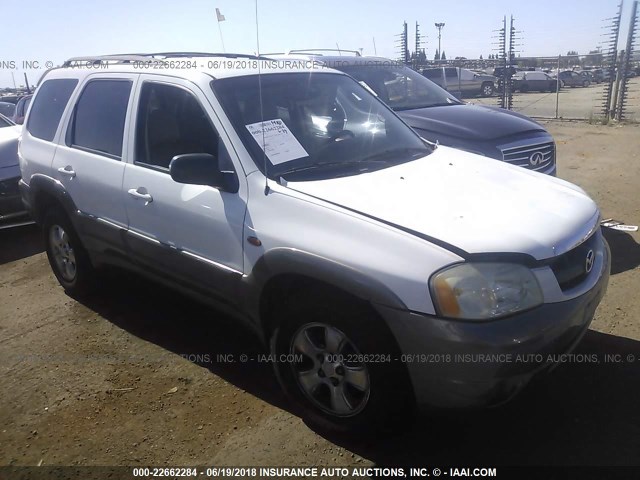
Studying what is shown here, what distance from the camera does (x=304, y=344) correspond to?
2887 millimetres

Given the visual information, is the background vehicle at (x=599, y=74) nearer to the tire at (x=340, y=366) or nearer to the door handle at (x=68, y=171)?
the door handle at (x=68, y=171)

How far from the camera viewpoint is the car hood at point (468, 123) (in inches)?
219

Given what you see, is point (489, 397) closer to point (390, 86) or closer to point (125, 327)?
point (125, 327)

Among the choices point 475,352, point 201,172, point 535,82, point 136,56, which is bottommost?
point 535,82

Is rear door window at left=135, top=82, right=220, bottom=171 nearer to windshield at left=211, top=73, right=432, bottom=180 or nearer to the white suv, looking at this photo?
the white suv

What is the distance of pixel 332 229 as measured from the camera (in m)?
2.64

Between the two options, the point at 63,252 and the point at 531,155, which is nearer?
the point at 63,252

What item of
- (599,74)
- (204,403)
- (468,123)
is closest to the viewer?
(204,403)

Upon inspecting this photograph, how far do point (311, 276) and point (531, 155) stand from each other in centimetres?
383

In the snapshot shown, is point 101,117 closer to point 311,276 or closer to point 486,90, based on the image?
point 311,276

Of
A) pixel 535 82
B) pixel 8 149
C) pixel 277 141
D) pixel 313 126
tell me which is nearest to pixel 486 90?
pixel 535 82

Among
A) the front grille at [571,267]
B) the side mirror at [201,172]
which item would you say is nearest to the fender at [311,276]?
the side mirror at [201,172]

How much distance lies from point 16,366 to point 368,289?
2811 millimetres

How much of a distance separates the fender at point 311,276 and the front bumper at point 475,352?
7cm
